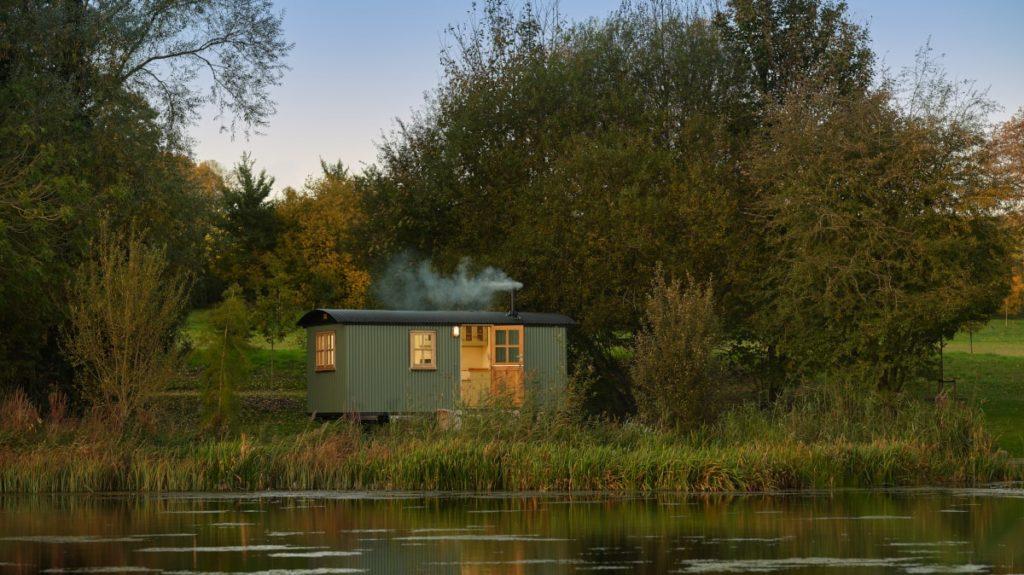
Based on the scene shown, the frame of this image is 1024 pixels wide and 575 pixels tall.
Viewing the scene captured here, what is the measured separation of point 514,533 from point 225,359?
16.2 metres

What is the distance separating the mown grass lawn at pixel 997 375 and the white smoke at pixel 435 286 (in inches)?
467

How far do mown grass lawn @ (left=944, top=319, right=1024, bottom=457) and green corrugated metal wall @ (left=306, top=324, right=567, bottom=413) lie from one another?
33.7ft

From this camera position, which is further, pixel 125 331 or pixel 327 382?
pixel 327 382

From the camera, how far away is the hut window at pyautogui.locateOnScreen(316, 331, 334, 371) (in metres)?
33.6

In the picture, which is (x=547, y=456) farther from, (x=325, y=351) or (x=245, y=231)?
(x=245, y=231)

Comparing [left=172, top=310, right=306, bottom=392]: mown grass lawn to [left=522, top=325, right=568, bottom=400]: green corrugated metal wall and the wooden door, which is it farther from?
[left=522, top=325, right=568, bottom=400]: green corrugated metal wall

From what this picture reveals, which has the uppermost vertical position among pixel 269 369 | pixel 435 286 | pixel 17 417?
pixel 435 286

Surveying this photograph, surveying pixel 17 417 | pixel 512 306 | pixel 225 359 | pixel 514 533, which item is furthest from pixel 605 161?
pixel 514 533

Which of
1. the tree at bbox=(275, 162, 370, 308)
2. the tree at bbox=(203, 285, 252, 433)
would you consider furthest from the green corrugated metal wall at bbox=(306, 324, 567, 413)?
the tree at bbox=(275, 162, 370, 308)

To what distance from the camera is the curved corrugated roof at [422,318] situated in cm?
3309

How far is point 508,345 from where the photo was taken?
34031mm

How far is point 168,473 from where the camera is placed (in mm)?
22359

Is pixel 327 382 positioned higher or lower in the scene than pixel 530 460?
higher

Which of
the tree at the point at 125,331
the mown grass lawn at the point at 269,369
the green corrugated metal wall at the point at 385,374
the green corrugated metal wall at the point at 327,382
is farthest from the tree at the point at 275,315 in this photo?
the tree at the point at 125,331
